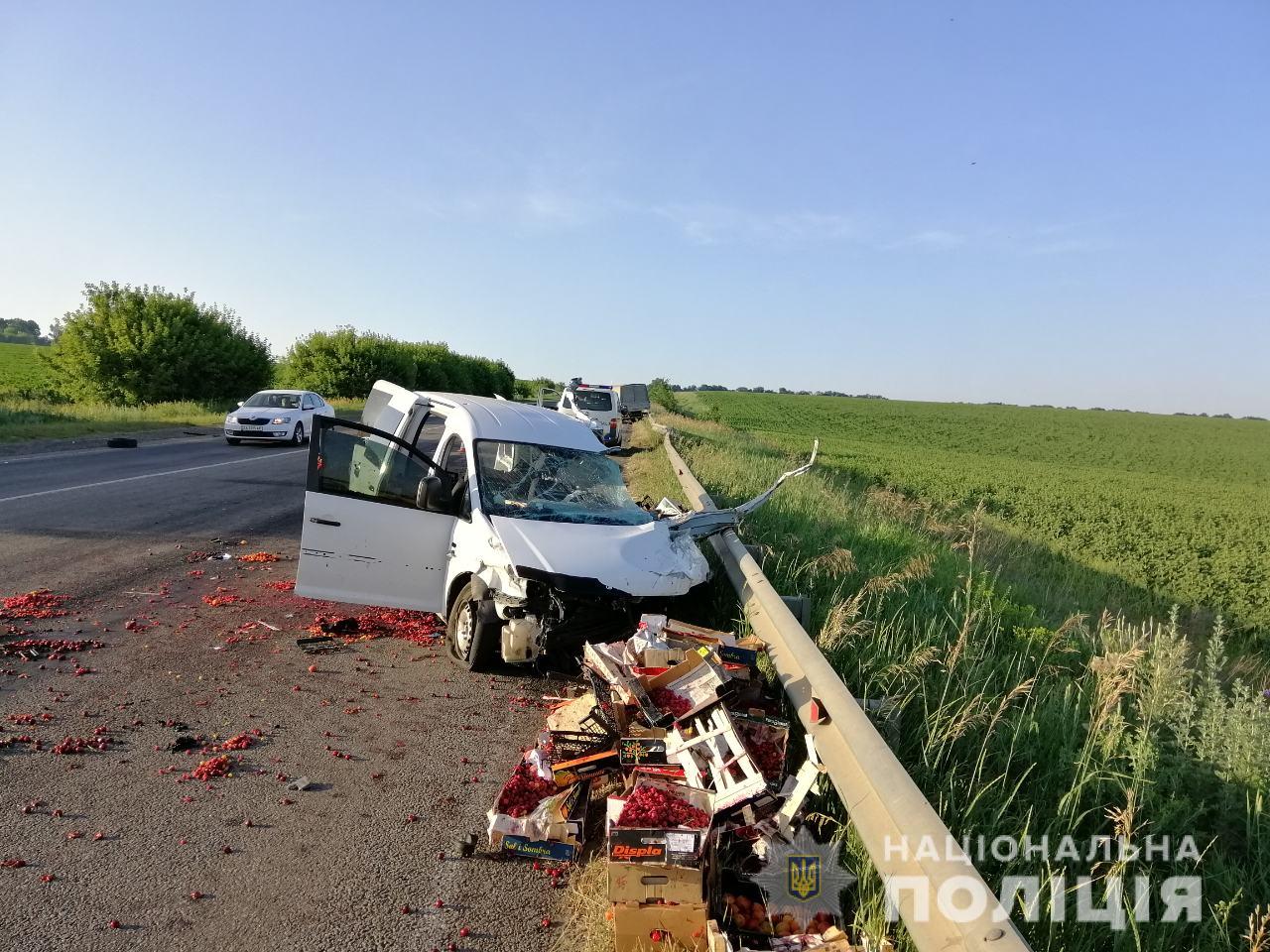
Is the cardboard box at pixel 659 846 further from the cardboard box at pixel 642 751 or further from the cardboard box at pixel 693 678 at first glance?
the cardboard box at pixel 693 678

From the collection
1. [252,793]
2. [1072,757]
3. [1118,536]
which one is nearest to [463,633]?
[252,793]

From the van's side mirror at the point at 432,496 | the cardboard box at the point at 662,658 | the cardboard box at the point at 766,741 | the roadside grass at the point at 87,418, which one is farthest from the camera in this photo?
the roadside grass at the point at 87,418

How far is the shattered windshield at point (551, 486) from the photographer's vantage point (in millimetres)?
6328

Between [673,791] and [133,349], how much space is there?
38.2m

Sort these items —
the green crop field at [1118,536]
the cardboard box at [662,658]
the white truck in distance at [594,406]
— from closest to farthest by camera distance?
1. the cardboard box at [662,658]
2. the green crop field at [1118,536]
3. the white truck in distance at [594,406]

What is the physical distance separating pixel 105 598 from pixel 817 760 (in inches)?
253

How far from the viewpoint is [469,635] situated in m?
6.00

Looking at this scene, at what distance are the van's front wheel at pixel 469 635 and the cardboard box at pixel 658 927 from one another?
3037mm

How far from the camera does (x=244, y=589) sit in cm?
774

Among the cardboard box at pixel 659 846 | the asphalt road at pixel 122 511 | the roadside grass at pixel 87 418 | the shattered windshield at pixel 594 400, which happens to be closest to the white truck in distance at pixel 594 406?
the shattered windshield at pixel 594 400

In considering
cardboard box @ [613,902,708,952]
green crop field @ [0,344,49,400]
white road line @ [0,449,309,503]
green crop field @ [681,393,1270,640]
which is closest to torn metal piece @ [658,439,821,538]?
cardboard box @ [613,902,708,952]

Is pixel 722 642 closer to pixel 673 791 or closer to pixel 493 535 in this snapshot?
pixel 673 791

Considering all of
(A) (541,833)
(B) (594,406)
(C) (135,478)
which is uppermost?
(B) (594,406)

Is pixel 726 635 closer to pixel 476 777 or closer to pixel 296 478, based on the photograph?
pixel 476 777
